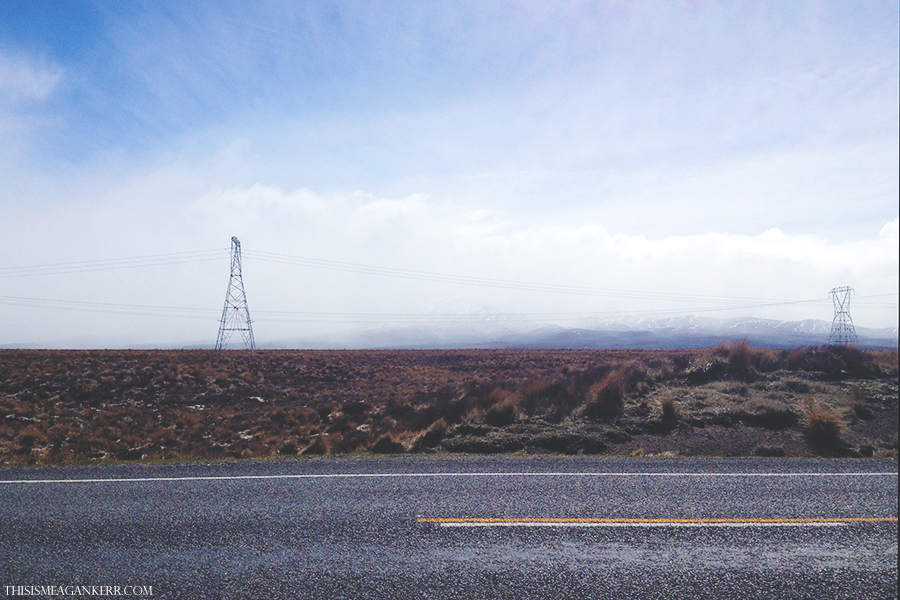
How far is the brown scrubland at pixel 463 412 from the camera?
14.7 metres

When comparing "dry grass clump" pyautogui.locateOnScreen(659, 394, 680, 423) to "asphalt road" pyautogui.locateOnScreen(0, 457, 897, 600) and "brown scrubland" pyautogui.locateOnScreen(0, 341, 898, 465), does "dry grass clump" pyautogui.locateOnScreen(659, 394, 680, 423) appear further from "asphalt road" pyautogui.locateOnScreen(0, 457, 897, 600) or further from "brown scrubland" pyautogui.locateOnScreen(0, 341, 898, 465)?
"asphalt road" pyautogui.locateOnScreen(0, 457, 897, 600)

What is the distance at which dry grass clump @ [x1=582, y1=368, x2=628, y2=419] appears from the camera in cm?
1794

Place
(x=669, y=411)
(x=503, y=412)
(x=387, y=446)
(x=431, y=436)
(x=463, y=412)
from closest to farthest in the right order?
(x=387, y=446), (x=431, y=436), (x=669, y=411), (x=503, y=412), (x=463, y=412)

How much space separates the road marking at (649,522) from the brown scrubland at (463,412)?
6.26 meters

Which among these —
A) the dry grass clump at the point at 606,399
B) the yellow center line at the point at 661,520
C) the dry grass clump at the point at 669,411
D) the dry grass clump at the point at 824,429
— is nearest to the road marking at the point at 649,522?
the yellow center line at the point at 661,520

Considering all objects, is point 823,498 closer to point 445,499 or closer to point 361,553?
point 445,499

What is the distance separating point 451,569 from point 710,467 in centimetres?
762

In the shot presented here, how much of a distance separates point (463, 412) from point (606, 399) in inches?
225

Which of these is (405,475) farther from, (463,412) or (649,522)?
(463,412)

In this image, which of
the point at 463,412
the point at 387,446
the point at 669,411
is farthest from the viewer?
the point at 463,412

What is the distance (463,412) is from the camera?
18.3 metres

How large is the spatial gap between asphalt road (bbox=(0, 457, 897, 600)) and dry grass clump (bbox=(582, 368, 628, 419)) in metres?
7.32

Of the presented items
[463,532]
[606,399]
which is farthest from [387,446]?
[606,399]

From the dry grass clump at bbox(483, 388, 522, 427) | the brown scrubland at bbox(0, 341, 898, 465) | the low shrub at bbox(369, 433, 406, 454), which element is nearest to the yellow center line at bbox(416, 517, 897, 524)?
the brown scrubland at bbox(0, 341, 898, 465)
